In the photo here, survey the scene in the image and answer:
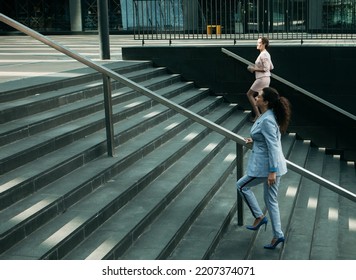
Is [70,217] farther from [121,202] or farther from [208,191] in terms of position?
[208,191]

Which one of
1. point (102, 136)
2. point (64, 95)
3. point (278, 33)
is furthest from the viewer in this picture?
point (278, 33)

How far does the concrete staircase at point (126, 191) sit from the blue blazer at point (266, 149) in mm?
780

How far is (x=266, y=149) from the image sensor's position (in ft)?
17.4

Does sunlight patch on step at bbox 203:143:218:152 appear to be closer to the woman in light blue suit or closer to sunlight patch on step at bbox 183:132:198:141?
sunlight patch on step at bbox 183:132:198:141

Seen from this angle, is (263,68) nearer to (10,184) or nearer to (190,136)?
(190,136)

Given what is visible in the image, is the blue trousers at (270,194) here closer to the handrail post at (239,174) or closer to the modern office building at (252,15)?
the handrail post at (239,174)

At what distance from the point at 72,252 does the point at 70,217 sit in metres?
0.44

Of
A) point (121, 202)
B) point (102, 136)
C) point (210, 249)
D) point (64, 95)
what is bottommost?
point (210, 249)

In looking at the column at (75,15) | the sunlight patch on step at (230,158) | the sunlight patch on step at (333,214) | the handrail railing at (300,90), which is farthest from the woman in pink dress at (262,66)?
the column at (75,15)

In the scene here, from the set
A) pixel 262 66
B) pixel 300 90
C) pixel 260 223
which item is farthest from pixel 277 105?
pixel 300 90

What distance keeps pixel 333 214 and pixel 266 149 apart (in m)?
2.32

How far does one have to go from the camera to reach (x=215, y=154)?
808 centimetres

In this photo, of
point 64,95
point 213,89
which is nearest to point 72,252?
point 64,95

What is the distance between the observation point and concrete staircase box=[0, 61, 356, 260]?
4.86m
